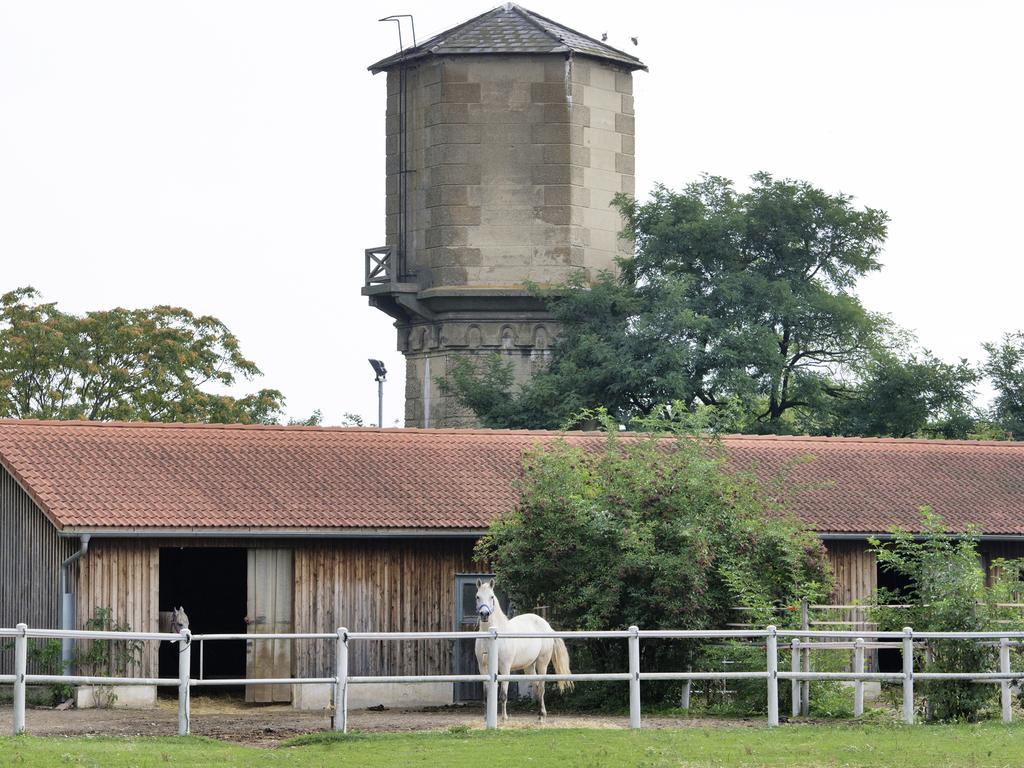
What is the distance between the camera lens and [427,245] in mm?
46469

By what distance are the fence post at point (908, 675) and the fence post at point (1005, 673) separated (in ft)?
3.36

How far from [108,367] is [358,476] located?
3027cm

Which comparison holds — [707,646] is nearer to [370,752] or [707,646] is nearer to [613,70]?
[370,752]

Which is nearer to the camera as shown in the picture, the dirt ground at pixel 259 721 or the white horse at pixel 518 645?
the dirt ground at pixel 259 721

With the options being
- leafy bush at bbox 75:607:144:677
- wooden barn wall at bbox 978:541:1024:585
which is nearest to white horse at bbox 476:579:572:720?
leafy bush at bbox 75:607:144:677

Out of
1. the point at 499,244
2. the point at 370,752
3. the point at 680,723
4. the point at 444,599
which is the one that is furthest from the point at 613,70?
the point at 370,752

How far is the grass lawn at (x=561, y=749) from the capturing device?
16.6 m

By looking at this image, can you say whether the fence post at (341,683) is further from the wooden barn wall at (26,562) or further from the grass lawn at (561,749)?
the wooden barn wall at (26,562)

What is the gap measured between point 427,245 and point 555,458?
73.4 ft

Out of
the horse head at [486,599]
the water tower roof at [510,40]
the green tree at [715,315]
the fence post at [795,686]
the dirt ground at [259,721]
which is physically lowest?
the dirt ground at [259,721]

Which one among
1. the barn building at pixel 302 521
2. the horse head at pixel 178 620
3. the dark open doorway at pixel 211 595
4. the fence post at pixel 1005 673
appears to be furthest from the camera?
the dark open doorway at pixel 211 595

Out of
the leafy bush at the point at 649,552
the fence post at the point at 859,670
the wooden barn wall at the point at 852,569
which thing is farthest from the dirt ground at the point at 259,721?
the wooden barn wall at the point at 852,569

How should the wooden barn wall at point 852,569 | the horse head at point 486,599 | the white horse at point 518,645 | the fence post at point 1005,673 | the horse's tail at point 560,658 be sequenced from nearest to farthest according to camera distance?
the fence post at point 1005,673, the horse head at point 486,599, the white horse at point 518,645, the horse's tail at point 560,658, the wooden barn wall at point 852,569

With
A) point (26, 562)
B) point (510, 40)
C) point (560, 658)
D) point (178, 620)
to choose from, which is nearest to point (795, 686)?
point (560, 658)
